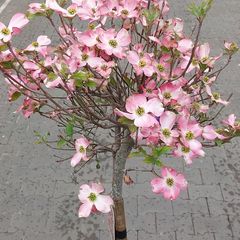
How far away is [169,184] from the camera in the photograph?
1549mm

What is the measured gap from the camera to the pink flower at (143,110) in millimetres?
1375

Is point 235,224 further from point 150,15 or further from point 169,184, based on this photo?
point 150,15

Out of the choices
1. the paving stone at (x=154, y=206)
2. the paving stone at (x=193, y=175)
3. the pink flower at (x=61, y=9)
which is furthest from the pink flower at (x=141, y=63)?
the paving stone at (x=193, y=175)

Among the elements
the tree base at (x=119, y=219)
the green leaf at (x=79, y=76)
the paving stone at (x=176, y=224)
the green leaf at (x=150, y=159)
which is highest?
the green leaf at (x=79, y=76)

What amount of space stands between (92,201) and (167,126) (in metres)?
0.48

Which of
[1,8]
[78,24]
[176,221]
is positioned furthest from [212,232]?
[1,8]

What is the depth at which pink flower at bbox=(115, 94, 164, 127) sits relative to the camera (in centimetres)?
138

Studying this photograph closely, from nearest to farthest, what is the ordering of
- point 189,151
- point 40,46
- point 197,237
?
point 189,151 < point 40,46 < point 197,237

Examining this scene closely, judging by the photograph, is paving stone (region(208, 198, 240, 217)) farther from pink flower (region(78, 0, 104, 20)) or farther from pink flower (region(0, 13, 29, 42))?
pink flower (region(0, 13, 29, 42))

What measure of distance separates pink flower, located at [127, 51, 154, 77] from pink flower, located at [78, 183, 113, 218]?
0.53 meters

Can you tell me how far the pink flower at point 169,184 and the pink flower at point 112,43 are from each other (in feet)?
1.54

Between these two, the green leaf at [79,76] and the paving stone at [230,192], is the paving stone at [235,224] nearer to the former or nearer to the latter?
the paving stone at [230,192]

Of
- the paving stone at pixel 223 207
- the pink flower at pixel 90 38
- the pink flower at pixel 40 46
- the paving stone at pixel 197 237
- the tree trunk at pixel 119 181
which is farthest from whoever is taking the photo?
the paving stone at pixel 223 207

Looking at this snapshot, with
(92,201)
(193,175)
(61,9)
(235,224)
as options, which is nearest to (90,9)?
(61,9)
